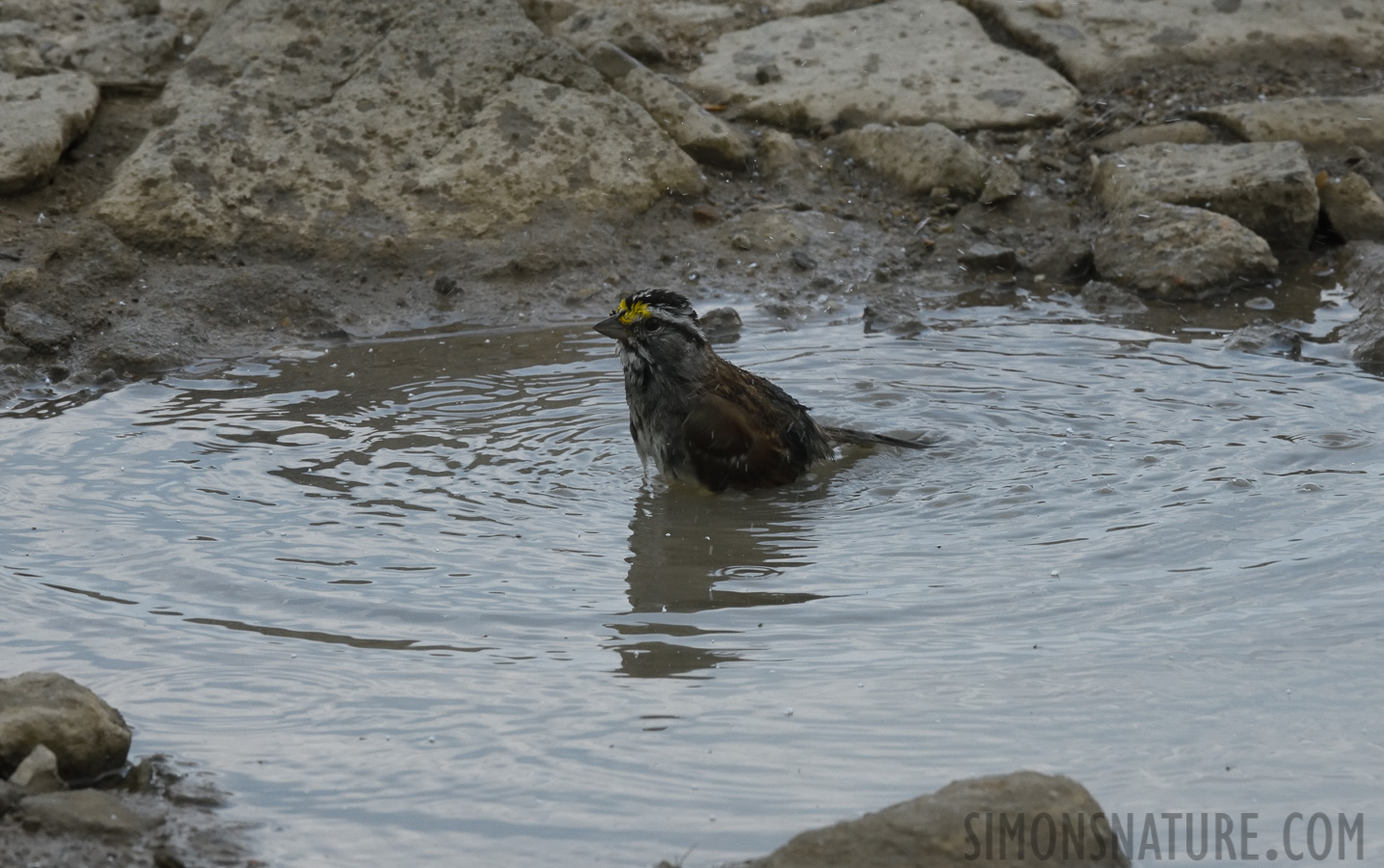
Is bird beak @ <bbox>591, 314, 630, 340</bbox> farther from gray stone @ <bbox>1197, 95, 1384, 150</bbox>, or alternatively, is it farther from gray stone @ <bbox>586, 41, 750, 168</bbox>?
gray stone @ <bbox>1197, 95, 1384, 150</bbox>

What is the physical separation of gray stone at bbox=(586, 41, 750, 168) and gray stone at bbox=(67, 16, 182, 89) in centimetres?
265

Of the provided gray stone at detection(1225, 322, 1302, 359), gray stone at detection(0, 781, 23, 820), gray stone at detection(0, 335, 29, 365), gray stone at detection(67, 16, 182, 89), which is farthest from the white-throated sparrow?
gray stone at detection(67, 16, 182, 89)

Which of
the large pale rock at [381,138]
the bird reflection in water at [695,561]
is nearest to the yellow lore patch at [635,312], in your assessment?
the bird reflection in water at [695,561]

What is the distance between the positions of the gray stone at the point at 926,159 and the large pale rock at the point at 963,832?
6436 mm

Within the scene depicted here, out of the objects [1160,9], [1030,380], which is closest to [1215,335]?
[1030,380]

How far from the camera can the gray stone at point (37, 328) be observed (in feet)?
23.7

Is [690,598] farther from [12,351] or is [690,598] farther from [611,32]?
[611,32]

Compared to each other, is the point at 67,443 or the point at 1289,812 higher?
the point at 67,443

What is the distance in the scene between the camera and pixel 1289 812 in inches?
134

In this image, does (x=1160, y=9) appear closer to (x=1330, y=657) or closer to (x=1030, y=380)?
(x=1030, y=380)

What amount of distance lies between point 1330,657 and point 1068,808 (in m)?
1.46

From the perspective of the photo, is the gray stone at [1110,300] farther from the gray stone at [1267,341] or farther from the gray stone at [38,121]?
the gray stone at [38,121]

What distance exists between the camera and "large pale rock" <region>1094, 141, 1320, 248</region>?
8.61 metres

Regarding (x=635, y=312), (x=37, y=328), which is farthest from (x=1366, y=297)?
(x=37, y=328)
